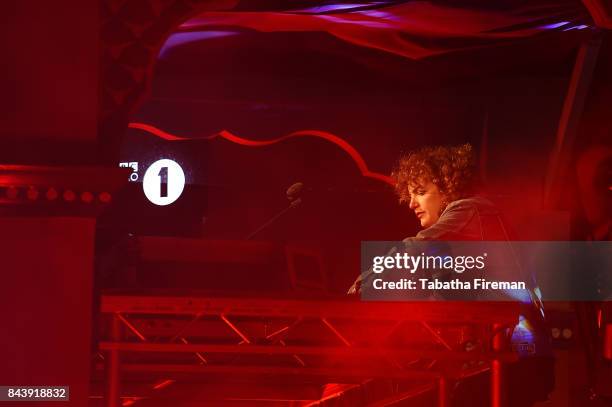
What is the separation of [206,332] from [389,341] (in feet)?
3.23

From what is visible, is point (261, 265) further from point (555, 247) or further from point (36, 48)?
point (36, 48)

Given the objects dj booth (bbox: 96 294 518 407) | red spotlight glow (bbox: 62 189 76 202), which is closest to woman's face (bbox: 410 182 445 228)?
dj booth (bbox: 96 294 518 407)

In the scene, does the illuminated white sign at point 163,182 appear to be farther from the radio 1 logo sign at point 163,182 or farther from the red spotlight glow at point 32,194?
the red spotlight glow at point 32,194

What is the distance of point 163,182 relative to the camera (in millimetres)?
10602

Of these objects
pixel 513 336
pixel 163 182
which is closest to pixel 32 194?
pixel 513 336

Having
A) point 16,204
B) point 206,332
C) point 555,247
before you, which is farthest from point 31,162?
point 555,247

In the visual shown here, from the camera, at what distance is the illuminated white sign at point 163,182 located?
34.6ft

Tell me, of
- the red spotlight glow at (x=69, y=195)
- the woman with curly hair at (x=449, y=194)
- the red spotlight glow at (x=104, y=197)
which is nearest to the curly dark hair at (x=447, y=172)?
the woman with curly hair at (x=449, y=194)

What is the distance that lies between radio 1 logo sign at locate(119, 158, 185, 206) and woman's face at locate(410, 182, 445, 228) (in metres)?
5.67

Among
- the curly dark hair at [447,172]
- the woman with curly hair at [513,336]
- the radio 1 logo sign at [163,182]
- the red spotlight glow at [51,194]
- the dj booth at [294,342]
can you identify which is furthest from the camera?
the radio 1 logo sign at [163,182]

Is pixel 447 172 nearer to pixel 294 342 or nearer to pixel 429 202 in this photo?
pixel 429 202

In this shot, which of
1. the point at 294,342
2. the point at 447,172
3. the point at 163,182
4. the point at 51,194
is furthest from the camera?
the point at 163,182

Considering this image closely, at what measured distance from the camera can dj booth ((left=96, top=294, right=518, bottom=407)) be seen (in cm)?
431

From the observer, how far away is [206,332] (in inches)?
182
